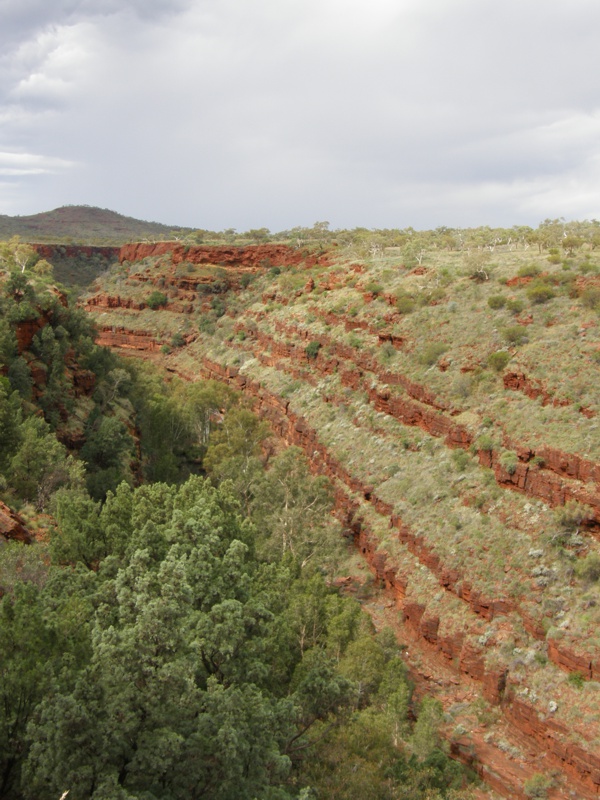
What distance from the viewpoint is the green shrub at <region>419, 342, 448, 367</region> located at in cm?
3566

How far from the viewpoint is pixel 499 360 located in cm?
3105

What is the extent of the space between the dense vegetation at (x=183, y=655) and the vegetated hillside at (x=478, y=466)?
91.0 inches

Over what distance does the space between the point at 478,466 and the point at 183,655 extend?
20.0 m

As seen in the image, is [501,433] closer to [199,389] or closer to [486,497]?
[486,497]

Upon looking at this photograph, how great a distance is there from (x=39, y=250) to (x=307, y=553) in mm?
95901

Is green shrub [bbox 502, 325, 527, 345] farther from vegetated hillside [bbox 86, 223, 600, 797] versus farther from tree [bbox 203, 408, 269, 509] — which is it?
tree [bbox 203, 408, 269, 509]

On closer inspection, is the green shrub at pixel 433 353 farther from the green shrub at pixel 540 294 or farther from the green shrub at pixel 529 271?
the green shrub at pixel 529 271

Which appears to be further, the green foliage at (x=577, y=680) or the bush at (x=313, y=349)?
the bush at (x=313, y=349)

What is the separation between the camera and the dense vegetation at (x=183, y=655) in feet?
28.7

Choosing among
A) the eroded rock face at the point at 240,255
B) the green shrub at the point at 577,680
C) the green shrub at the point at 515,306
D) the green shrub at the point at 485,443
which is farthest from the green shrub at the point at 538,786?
the eroded rock face at the point at 240,255

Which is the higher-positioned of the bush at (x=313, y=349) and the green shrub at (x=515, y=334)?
the green shrub at (x=515, y=334)

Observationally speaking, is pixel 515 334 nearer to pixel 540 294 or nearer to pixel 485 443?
pixel 540 294

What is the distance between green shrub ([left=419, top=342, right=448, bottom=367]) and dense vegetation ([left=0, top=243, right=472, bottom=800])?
962cm

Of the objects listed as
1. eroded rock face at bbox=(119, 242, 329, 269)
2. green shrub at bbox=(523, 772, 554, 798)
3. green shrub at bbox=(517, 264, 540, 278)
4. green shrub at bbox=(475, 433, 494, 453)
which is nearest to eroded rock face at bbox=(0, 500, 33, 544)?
green shrub at bbox=(523, 772, 554, 798)
